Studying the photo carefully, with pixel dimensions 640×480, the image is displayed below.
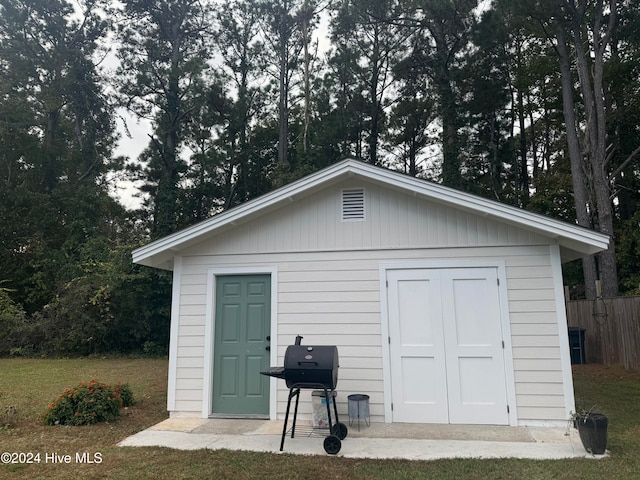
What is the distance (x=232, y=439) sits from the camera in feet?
15.3

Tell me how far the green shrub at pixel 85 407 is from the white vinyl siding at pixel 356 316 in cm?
84

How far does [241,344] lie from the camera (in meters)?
5.74

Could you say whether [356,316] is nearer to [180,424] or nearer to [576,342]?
[180,424]

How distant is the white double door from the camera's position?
518cm

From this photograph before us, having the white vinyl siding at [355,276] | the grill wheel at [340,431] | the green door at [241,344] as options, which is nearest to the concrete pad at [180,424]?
the white vinyl siding at [355,276]

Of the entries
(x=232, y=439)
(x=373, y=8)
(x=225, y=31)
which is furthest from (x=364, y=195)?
(x=225, y=31)

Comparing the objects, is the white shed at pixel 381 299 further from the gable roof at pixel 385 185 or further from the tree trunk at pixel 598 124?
the tree trunk at pixel 598 124

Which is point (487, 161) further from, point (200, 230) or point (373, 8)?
point (200, 230)

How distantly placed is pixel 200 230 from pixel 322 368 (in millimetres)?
2553

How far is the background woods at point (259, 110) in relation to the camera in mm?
15344

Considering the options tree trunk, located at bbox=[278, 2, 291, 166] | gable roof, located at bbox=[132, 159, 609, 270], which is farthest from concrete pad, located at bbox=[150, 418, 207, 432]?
tree trunk, located at bbox=[278, 2, 291, 166]

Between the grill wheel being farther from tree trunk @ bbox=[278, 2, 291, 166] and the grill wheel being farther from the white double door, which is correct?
tree trunk @ bbox=[278, 2, 291, 166]

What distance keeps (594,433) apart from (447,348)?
169 cm

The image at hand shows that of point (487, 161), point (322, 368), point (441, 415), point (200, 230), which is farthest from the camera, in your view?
point (487, 161)
